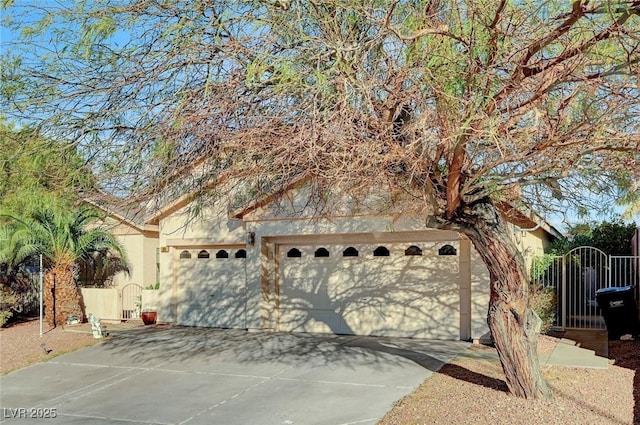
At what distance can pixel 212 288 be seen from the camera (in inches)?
651

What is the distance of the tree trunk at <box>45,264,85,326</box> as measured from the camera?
16719 mm

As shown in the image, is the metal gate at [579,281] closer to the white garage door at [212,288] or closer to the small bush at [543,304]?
the small bush at [543,304]

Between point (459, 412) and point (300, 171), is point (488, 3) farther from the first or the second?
point (459, 412)

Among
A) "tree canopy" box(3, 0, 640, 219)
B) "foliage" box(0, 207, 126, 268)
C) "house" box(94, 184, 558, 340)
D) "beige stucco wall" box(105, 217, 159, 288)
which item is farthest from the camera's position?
"beige stucco wall" box(105, 217, 159, 288)

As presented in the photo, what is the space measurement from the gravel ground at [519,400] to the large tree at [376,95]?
48 centimetres

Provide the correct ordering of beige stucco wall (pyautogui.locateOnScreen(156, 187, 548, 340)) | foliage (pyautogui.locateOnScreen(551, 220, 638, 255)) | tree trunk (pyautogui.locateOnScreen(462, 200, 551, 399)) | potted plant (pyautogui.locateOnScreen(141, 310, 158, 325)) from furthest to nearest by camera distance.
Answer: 1. foliage (pyautogui.locateOnScreen(551, 220, 638, 255))
2. potted plant (pyautogui.locateOnScreen(141, 310, 158, 325))
3. beige stucco wall (pyautogui.locateOnScreen(156, 187, 548, 340))
4. tree trunk (pyautogui.locateOnScreen(462, 200, 551, 399))

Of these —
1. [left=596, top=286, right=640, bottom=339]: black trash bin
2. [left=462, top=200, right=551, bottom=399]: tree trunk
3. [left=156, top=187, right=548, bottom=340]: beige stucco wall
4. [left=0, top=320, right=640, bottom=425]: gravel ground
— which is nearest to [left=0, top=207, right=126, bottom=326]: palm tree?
[left=156, top=187, right=548, bottom=340]: beige stucco wall

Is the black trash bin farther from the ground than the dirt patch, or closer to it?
farther from the ground

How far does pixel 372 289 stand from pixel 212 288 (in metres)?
4.70

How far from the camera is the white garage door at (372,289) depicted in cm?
1360

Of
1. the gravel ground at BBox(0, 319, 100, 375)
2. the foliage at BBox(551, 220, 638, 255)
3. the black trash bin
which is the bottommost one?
the gravel ground at BBox(0, 319, 100, 375)

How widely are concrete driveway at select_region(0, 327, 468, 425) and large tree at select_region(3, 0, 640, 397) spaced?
2.44 m

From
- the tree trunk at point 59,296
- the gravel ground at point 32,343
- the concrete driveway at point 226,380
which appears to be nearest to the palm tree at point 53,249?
the tree trunk at point 59,296

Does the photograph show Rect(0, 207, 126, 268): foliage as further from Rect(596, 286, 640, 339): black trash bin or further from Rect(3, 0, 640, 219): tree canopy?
Rect(596, 286, 640, 339): black trash bin
